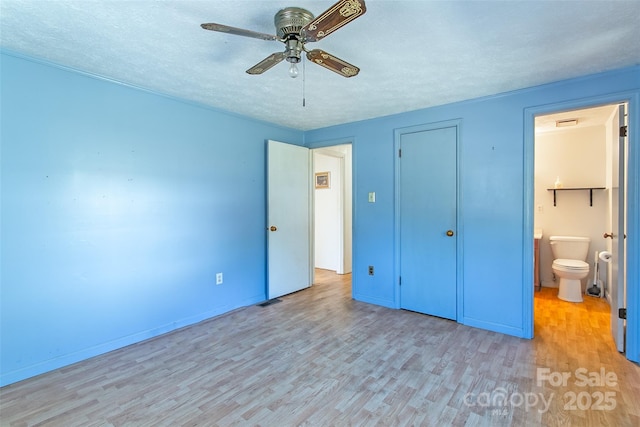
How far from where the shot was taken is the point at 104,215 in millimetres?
2469

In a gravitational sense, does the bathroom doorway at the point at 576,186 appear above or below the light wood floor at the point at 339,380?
above

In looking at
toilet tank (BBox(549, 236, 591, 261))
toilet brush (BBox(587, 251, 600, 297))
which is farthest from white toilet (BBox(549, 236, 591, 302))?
toilet brush (BBox(587, 251, 600, 297))

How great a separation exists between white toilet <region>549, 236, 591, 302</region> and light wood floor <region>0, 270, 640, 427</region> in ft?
2.20

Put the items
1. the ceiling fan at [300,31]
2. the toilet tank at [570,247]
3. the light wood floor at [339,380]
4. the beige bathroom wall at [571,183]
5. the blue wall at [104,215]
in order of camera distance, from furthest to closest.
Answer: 1. the beige bathroom wall at [571,183]
2. the toilet tank at [570,247]
3. the blue wall at [104,215]
4. the light wood floor at [339,380]
5. the ceiling fan at [300,31]

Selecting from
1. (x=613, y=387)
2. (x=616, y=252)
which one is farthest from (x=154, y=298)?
(x=616, y=252)

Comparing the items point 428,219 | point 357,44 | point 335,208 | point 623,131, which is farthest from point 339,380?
point 335,208

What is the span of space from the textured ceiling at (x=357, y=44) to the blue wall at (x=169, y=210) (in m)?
0.26

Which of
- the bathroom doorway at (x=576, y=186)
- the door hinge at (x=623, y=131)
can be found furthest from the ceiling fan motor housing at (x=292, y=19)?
the bathroom doorway at (x=576, y=186)

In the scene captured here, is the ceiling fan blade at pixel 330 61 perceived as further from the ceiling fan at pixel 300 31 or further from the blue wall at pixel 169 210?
the blue wall at pixel 169 210

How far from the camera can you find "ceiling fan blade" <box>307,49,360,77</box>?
161 centimetres

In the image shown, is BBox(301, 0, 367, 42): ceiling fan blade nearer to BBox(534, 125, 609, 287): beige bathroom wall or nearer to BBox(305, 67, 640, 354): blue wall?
BBox(305, 67, 640, 354): blue wall

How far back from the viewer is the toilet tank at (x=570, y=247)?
3934mm

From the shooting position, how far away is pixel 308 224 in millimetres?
4312

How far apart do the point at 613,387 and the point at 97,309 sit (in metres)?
3.77
